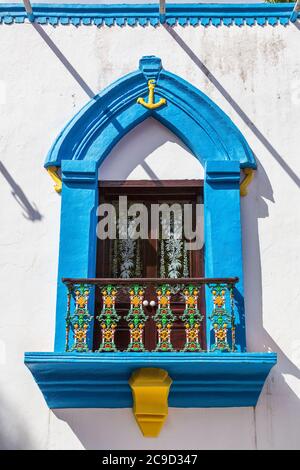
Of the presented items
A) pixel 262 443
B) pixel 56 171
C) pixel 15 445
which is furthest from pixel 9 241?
pixel 262 443

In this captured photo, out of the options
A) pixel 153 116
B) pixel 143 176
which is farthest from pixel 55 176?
pixel 153 116

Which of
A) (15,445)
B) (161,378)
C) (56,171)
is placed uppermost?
(56,171)

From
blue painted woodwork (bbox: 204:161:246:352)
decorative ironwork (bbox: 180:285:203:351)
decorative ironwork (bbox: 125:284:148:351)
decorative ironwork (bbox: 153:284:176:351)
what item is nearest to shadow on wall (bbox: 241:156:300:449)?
blue painted woodwork (bbox: 204:161:246:352)

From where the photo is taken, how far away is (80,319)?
725 centimetres

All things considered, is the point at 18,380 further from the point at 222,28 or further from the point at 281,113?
the point at 222,28

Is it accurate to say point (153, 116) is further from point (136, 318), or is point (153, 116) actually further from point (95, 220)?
point (136, 318)

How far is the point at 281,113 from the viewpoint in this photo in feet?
27.9

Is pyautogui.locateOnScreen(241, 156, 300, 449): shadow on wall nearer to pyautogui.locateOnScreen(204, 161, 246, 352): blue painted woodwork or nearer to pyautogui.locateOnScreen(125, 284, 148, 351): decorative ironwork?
pyautogui.locateOnScreen(204, 161, 246, 352): blue painted woodwork

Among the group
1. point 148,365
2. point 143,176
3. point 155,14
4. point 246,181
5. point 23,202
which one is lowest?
point 148,365

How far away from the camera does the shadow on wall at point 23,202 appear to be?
26.7 ft

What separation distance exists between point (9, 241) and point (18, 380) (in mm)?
1589

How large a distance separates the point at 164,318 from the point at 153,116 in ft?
8.69

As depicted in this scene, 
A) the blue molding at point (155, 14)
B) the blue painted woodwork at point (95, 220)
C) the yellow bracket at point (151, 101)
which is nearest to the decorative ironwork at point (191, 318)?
the blue painted woodwork at point (95, 220)

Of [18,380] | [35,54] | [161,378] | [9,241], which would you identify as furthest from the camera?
[35,54]
